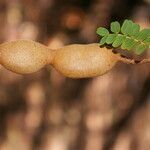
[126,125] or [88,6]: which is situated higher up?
[88,6]

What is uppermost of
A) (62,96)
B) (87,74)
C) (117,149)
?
(87,74)

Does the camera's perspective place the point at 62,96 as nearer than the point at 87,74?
No

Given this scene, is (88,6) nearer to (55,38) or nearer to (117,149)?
(55,38)

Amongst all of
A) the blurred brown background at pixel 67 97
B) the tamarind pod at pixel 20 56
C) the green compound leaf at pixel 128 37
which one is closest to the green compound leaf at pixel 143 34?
the green compound leaf at pixel 128 37

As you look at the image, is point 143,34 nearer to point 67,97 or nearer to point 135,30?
point 135,30

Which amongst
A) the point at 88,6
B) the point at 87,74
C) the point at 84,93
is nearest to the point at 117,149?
the point at 84,93

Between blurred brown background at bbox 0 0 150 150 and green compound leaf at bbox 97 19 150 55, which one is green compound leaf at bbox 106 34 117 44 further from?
blurred brown background at bbox 0 0 150 150

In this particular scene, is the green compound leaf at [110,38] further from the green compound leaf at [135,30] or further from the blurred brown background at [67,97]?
the blurred brown background at [67,97]
